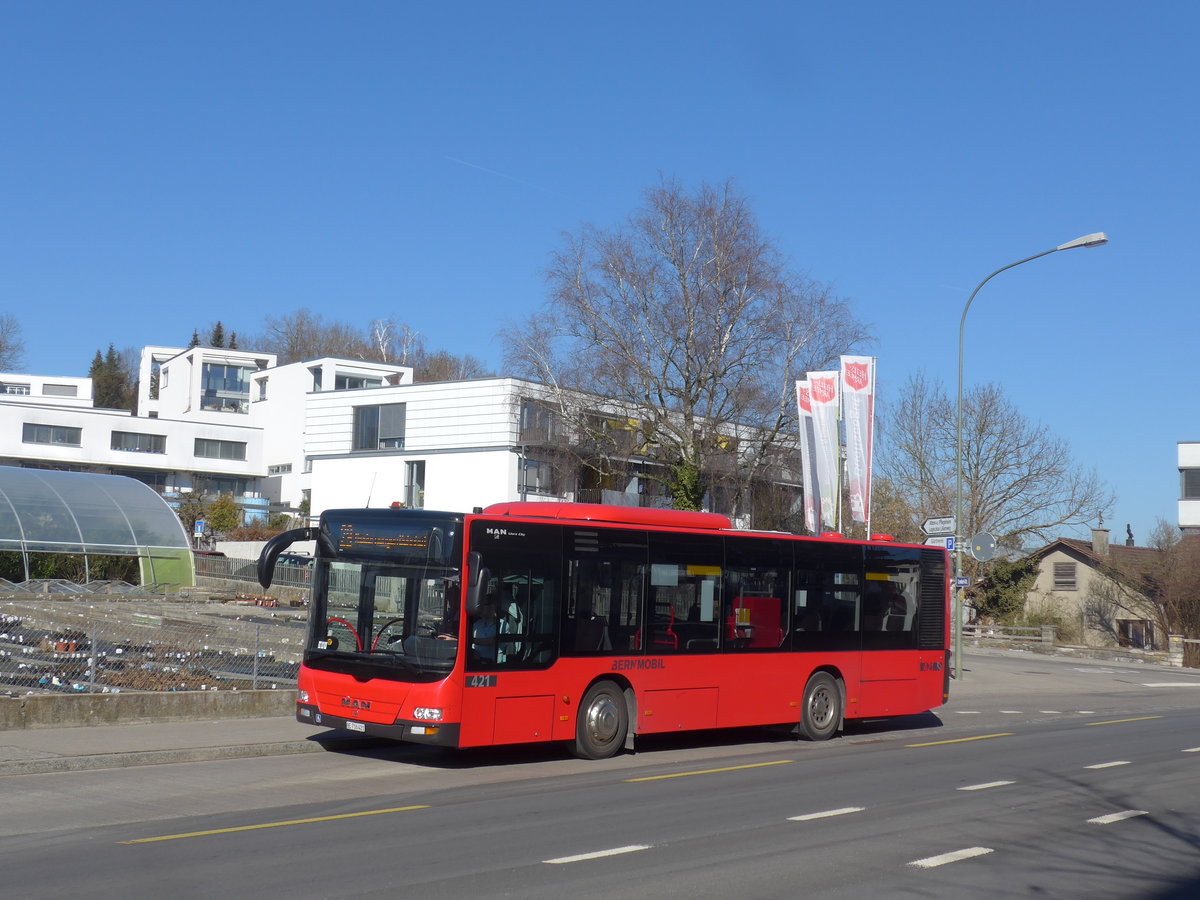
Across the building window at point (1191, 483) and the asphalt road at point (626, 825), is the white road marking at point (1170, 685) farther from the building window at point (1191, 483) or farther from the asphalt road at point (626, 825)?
the building window at point (1191, 483)

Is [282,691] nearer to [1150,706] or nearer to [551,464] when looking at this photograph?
[1150,706]

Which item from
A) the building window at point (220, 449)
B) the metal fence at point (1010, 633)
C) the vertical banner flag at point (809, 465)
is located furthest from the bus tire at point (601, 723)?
the building window at point (220, 449)

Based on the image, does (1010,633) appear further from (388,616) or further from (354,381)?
(354,381)

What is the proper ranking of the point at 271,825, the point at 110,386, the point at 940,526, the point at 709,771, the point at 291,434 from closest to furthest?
the point at 271,825
the point at 709,771
the point at 940,526
the point at 291,434
the point at 110,386

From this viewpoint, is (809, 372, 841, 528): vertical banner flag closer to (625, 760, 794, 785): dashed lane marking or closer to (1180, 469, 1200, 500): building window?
(625, 760, 794, 785): dashed lane marking

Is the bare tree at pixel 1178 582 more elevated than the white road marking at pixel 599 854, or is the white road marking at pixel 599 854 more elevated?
the bare tree at pixel 1178 582

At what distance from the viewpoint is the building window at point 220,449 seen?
3388 inches

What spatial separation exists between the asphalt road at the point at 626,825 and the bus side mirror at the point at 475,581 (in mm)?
1844

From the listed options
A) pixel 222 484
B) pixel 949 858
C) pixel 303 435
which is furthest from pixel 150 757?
pixel 222 484

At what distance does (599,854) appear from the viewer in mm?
8961

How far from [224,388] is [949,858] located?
95.8 m

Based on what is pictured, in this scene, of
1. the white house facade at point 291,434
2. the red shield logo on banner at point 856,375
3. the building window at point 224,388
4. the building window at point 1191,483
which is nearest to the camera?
the red shield logo on banner at point 856,375

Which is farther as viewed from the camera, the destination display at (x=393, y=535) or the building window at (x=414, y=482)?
the building window at (x=414, y=482)

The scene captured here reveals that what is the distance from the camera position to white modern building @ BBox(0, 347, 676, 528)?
57781mm
